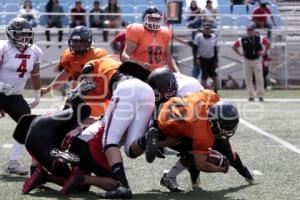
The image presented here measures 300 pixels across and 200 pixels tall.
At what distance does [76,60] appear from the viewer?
748cm

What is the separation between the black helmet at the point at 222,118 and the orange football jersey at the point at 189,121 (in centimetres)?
5

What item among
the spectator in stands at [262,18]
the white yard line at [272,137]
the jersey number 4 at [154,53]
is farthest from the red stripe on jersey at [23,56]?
the spectator in stands at [262,18]

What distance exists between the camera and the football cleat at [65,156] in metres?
5.79

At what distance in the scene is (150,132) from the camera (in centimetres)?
561

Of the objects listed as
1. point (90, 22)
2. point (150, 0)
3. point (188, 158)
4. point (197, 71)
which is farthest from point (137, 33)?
point (150, 0)

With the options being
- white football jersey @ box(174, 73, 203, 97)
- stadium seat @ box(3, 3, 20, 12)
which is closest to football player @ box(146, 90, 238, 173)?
white football jersey @ box(174, 73, 203, 97)

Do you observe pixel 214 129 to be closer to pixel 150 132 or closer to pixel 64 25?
pixel 150 132

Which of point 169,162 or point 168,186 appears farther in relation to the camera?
point 169,162

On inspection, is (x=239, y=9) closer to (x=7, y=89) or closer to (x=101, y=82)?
(x=7, y=89)

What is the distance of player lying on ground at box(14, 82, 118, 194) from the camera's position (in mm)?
5832

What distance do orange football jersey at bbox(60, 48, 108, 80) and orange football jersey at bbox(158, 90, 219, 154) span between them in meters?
1.72

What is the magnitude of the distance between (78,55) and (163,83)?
5.13 ft

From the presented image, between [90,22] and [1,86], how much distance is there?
10.7 meters

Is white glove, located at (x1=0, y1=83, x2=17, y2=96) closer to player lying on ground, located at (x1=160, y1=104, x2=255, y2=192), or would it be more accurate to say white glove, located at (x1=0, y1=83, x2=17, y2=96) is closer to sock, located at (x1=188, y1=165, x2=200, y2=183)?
player lying on ground, located at (x1=160, y1=104, x2=255, y2=192)
